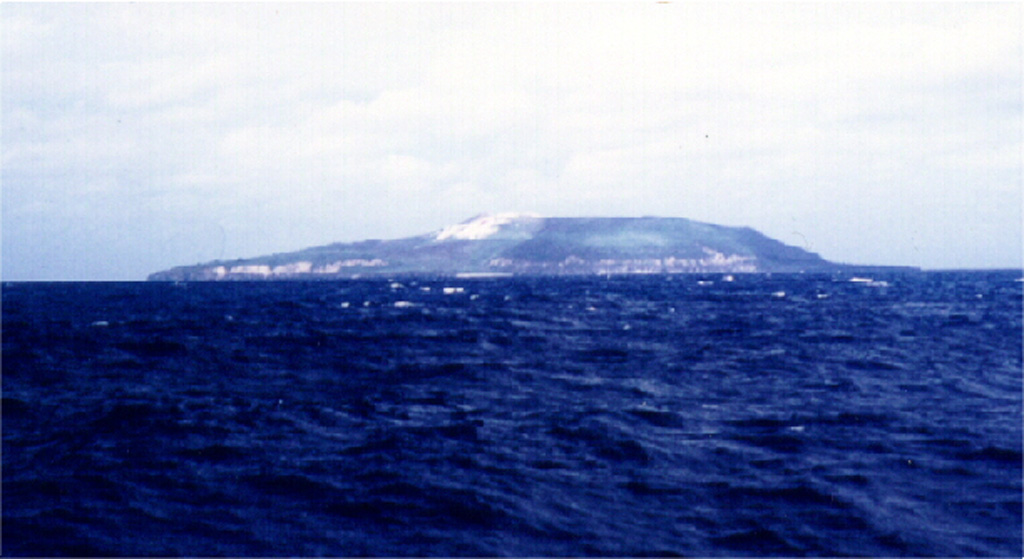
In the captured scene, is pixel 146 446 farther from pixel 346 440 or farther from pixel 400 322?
pixel 400 322

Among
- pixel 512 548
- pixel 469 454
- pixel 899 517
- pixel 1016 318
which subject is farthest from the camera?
pixel 1016 318

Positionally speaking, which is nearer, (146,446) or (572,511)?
(572,511)

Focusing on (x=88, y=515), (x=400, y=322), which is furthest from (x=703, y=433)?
(x=400, y=322)

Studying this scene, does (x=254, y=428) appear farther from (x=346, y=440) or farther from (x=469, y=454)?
(x=469, y=454)

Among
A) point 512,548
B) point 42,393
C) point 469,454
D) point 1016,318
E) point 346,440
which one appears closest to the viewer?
point 512,548

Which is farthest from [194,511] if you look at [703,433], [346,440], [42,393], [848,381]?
[848,381]

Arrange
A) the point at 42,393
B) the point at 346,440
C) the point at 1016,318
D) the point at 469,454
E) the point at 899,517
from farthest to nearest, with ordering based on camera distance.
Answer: the point at 1016,318 → the point at 42,393 → the point at 346,440 → the point at 469,454 → the point at 899,517
